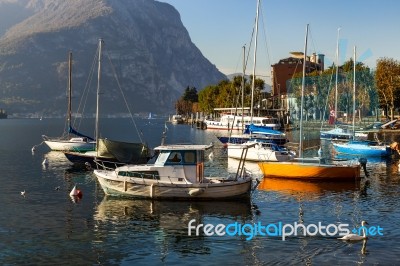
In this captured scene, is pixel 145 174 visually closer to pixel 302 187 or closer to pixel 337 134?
pixel 302 187

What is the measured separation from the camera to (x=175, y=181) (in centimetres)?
3322

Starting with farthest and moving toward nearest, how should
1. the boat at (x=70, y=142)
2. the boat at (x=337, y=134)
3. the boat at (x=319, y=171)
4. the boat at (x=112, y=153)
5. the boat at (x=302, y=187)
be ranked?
the boat at (x=337, y=134) → the boat at (x=70, y=142) → the boat at (x=112, y=153) → the boat at (x=319, y=171) → the boat at (x=302, y=187)

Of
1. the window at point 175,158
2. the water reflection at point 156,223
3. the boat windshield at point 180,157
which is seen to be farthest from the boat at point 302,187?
the window at point 175,158

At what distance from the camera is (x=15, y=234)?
83.7 ft

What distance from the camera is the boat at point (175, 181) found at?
107 ft

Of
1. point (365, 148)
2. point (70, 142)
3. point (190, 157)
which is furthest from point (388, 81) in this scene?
point (190, 157)

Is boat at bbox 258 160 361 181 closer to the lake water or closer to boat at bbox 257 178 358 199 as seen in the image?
boat at bbox 257 178 358 199

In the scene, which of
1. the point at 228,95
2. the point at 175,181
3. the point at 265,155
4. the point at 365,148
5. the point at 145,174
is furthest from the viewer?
the point at 228,95

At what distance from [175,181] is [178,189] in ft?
2.52

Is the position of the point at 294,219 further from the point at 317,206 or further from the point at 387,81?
the point at 387,81

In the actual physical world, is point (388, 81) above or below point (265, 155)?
above

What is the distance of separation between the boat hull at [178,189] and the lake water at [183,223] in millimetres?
630

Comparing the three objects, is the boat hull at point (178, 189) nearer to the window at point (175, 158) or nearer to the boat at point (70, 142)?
the window at point (175, 158)

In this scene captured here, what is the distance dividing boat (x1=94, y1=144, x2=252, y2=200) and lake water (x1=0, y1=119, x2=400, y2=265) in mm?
727
